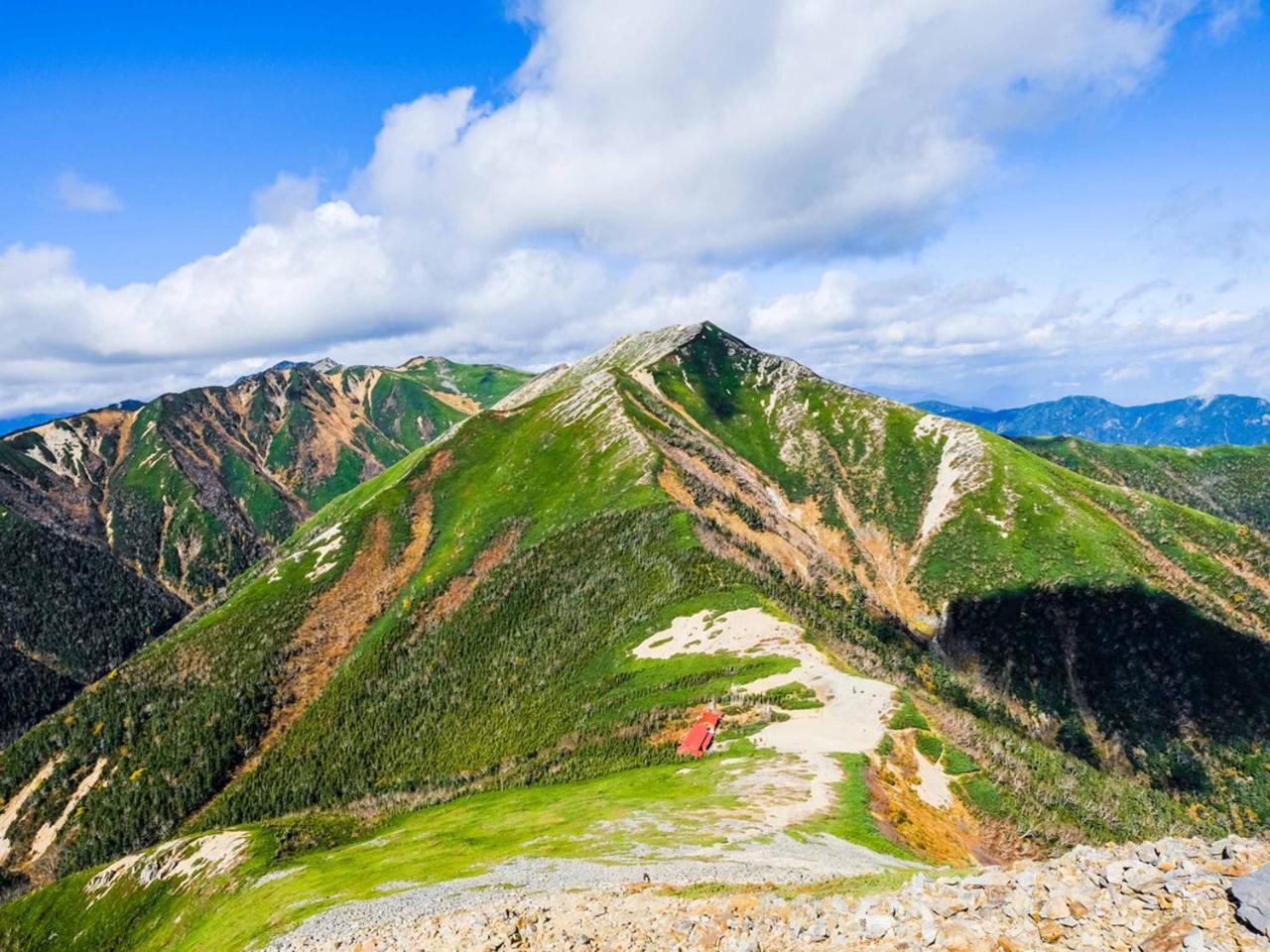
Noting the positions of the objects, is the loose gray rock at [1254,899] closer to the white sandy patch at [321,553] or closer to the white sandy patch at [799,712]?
the white sandy patch at [799,712]

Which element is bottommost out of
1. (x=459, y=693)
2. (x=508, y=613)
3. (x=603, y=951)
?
(x=459, y=693)

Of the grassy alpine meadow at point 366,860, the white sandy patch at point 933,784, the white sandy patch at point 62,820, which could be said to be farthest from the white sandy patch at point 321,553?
the white sandy patch at point 933,784

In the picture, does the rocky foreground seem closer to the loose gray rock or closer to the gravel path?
the loose gray rock

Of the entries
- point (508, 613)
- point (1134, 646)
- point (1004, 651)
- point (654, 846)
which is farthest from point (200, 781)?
point (1134, 646)

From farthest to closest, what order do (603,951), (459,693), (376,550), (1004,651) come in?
(376,550) → (1004,651) → (459,693) → (603,951)

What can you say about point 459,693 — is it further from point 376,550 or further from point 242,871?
point 376,550

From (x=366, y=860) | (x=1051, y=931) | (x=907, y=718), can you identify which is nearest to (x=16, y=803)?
(x=366, y=860)

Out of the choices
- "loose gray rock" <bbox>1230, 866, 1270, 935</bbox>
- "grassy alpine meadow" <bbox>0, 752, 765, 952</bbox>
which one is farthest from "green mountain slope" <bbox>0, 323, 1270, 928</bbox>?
"loose gray rock" <bbox>1230, 866, 1270, 935</bbox>
